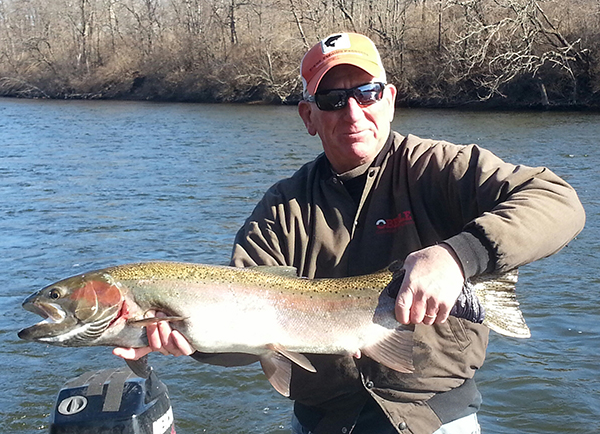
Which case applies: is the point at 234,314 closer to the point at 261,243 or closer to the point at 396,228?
the point at 261,243

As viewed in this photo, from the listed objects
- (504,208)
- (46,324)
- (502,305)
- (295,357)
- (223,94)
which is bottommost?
(223,94)

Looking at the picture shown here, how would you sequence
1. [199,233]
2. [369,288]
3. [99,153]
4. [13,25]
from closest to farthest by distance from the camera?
[369,288] < [199,233] < [99,153] < [13,25]

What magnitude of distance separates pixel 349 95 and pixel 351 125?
0.15 m

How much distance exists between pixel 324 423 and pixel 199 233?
316 inches

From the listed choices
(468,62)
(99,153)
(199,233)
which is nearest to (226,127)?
(99,153)

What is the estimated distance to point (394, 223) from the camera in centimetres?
304

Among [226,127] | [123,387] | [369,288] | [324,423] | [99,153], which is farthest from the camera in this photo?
[226,127]

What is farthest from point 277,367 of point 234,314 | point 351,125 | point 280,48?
point 280,48

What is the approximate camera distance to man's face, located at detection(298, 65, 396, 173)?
10.2ft

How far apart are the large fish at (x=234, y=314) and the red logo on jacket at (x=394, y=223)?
28 centimetres

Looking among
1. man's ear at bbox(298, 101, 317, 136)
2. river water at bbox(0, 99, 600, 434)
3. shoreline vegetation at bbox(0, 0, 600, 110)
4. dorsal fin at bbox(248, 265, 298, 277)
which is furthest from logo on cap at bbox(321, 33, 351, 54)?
shoreline vegetation at bbox(0, 0, 600, 110)

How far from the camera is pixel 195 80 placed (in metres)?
45.2

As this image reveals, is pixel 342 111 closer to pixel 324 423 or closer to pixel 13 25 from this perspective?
pixel 324 423

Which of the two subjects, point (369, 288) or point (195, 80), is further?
point (195, 80)
